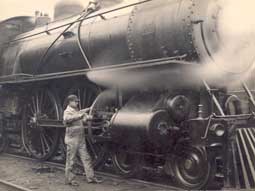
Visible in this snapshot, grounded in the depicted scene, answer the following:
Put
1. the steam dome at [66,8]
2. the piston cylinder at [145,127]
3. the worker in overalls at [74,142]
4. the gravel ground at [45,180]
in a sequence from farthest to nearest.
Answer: the steam dome at [66,8] < the worker in overalls at [74,142] < the gravel ground at [45,180] < the piston cylinder at [145,127]

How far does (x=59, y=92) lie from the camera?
840 centimetres

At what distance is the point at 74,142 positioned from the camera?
6633mm

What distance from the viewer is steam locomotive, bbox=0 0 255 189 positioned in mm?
5516

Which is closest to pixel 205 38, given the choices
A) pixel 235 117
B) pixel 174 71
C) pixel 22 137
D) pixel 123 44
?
pixel 174 71

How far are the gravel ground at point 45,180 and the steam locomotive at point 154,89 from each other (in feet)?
1.17

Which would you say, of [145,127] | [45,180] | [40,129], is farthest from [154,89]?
[40,129]

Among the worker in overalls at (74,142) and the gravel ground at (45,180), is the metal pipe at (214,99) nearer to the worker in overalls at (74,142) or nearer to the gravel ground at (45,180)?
the gravel ground at (45,180)

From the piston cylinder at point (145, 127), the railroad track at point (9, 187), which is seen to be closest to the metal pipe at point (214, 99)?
the piston cylinder at point (145, 127)

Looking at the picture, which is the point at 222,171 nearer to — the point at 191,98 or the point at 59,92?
the point at 191,98

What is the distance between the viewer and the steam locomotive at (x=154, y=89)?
552 centimetres

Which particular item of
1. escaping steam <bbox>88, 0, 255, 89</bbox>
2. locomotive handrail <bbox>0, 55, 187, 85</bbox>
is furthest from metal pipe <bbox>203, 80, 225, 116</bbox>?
locomotive handrail <bbox>0, 55, 187, 85</bbox>

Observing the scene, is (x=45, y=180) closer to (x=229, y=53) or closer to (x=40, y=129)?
(x=40, y=129)

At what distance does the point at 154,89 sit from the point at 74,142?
149cm

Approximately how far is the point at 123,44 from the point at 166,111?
1.42 metres
